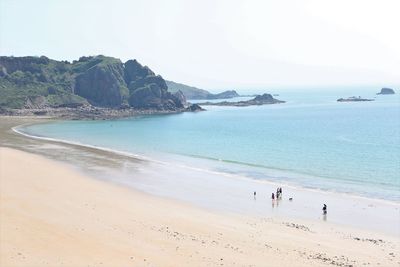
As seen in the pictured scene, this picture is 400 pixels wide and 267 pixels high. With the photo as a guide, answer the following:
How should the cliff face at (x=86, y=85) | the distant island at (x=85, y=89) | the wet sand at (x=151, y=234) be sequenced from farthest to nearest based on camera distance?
the cliff face at (x=86, y=85)
the distant island at (x=85, y=89)
the wet sand at (x=151, y=234)

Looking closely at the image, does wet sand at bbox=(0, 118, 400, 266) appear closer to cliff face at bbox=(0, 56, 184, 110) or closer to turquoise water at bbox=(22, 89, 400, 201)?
turquoise water at bbox=(22, 89, 400, 201)

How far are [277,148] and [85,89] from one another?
394ft

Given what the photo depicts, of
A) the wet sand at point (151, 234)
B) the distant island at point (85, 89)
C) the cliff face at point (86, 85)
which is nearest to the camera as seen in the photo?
the wet sand at point (151, 234)

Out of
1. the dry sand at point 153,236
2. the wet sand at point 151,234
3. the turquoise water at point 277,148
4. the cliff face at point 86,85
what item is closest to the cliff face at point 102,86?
the cliff face at point 86,85

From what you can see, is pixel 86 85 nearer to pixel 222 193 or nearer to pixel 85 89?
pixel 85 89

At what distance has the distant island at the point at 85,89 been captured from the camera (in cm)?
16225

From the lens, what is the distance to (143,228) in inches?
1150

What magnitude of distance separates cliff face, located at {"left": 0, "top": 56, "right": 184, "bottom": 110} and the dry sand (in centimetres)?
13479

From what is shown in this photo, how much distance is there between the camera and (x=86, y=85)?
602 feet

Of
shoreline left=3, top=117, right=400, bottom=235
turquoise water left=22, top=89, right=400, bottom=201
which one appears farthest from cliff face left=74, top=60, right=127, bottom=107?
shoreline left=3, top=117, right=400, bottom=235

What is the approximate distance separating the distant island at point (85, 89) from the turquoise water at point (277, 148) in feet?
102

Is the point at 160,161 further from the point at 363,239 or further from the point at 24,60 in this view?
the point at 24,60

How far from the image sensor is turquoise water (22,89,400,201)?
177 feet

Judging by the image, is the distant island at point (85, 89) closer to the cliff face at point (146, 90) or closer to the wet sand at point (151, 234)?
the cliff face at point (146, 90)
